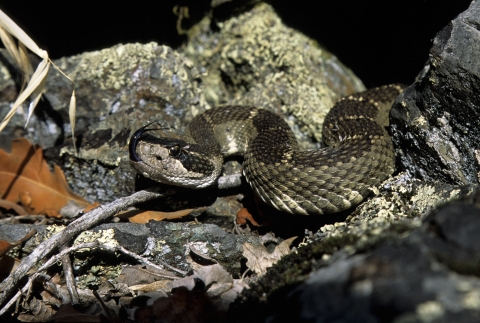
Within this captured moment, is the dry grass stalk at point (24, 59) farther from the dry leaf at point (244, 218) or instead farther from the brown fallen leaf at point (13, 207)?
the dry leaf at point (244, 218)

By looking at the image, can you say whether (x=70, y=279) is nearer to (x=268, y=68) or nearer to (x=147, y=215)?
(x=147, y=215)

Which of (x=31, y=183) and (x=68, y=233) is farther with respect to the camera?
(x=31, y=183)

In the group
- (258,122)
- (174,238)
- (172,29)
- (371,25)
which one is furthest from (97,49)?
(371,25)

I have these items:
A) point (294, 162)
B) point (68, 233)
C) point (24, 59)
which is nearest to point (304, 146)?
point (294, 162)

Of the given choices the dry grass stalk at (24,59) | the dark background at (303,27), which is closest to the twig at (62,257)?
the dry grass stalk at (24,59)

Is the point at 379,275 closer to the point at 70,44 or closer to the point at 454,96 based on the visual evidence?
the point at 454,96
